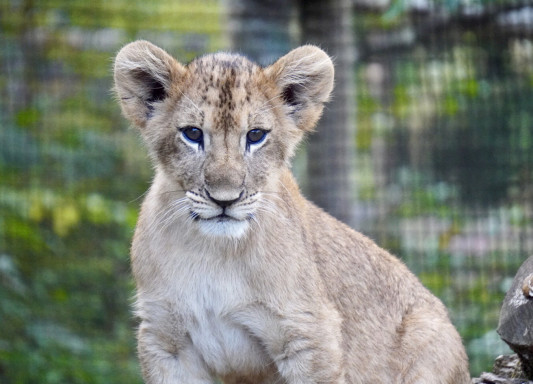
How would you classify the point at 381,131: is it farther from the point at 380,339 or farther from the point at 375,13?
the point at 380,339

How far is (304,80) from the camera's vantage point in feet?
21.4

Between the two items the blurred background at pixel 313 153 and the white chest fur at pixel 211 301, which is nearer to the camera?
the white chest fur at pixel 211 301

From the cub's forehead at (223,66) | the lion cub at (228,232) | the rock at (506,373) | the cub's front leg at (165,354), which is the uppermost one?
the cub's forehead at (223,66)

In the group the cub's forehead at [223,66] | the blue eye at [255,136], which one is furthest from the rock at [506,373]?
the cub's forehead at [223,66]

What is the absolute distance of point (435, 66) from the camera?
1105cm

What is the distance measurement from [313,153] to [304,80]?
4.18 m

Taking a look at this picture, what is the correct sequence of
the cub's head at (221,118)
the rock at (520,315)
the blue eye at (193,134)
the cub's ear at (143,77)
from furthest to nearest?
the cub's ear at (143,77) < the rock at (520,315) < the blue eye at (193,134) < the cub's head at (221,118)

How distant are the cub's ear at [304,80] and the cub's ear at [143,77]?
633mm

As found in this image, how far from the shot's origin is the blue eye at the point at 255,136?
6.03m

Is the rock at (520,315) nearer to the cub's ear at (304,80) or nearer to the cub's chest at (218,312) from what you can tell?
the cub's chest at (218,312)

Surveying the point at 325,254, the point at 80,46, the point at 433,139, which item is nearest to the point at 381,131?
the point at 433,139

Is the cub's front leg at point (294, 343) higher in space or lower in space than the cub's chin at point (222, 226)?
lower

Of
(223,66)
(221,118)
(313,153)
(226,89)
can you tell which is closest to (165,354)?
(221,118)

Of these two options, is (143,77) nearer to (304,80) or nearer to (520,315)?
(304,80)
